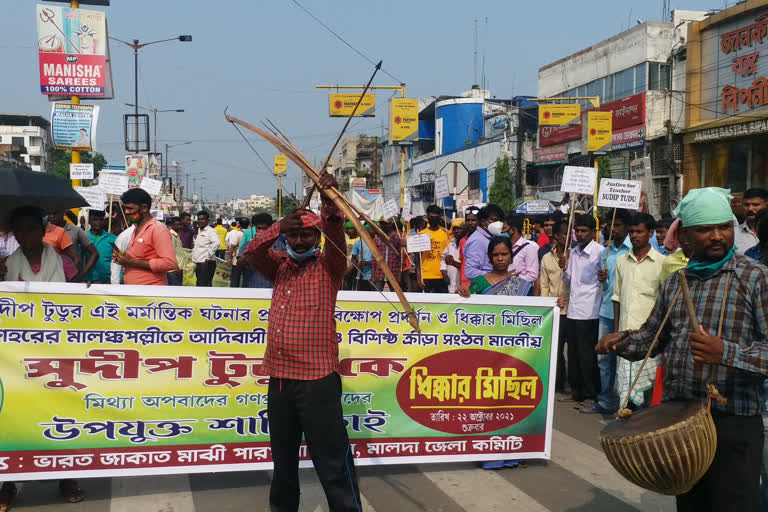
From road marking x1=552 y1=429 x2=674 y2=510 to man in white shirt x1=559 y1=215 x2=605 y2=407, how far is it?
4.14ft

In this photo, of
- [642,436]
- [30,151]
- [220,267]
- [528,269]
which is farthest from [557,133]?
[30,151]

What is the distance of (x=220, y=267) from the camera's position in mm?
12242

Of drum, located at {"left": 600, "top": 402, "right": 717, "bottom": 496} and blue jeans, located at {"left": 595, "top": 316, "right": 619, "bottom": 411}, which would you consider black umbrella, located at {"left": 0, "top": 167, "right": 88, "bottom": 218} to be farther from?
blue jeans, located at {"left": 595, "top": 316, "right": 619, "bottom": 411}

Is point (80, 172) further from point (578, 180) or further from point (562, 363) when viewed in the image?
point (562, 363)

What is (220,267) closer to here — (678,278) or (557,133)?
(678,278)

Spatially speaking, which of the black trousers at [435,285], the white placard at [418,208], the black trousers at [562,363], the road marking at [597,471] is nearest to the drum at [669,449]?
the road marking at [597,471]

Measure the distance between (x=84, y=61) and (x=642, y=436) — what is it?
10.4m

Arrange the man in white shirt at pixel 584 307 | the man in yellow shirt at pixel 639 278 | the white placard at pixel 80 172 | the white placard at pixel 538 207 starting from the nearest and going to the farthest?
1. the man in yellow shirt at pixel 639 278
2. the man in white shirt at pixel 584 307
3. the white placard at pixel 80 172
4. the white placard at pixel 538 207

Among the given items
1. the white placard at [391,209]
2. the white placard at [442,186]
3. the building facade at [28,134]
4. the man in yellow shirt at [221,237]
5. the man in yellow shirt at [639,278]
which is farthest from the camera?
the building facade at [28,134]

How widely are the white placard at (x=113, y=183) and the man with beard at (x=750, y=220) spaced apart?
26.9ft

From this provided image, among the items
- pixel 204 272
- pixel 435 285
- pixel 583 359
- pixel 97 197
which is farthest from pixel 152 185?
pixel 583 359

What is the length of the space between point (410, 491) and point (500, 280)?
190cm

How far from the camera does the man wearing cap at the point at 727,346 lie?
9.75ft

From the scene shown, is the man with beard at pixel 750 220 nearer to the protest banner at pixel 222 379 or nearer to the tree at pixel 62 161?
the protest banner at pixel 222 379
